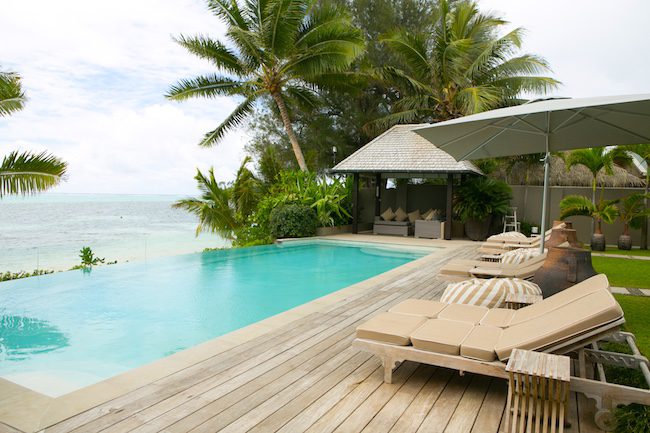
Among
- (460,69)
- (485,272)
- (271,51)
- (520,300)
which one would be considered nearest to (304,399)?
(520,300)

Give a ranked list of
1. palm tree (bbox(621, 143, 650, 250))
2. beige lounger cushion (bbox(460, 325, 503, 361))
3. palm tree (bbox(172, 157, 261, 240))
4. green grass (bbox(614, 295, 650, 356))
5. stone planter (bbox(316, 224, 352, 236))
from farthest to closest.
Result: palm tree (bbox(172, 157, 261, 240)) → stone planter (bbox(316, 224, 352, 236)) → palm tree (bbox(621, 143, 650, 250)) → green grass (bbox(614, 295, 650, 356)) → beige lounger cushion (bbox(460, 325, 503, 361))

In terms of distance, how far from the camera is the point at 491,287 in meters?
4.90

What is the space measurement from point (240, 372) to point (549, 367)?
218cm

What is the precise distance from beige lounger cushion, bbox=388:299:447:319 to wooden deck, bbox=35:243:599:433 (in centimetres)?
43

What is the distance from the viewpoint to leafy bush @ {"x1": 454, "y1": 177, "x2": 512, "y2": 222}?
49.1 feet

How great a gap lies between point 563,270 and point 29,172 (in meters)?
8.14

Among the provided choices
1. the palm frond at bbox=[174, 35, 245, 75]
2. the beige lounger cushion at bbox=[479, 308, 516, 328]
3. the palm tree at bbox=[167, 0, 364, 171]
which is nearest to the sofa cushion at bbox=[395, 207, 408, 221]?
the palm tree at bbox=[167, 0, 364, 171]

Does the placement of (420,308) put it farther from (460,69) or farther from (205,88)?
(205,88)

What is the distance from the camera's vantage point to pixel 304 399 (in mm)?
3172

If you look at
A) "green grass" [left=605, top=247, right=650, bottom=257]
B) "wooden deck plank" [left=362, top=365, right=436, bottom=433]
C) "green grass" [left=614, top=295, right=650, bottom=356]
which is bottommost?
"green grass" [left=605, top=247, right=650, bottom=257]

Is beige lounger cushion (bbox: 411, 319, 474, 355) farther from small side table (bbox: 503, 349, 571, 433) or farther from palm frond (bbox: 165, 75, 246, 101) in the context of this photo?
palm frond (bbox: 165, 75, 246, 101)

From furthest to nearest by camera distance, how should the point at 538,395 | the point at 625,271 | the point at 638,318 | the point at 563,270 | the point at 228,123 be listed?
the point at 228,123, the point at 625,271, the point at 638,318, the point at 563,270, the point at 538,395

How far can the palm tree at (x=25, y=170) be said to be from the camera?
7770 mm

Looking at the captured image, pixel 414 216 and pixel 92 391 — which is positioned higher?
pixel 414 216
